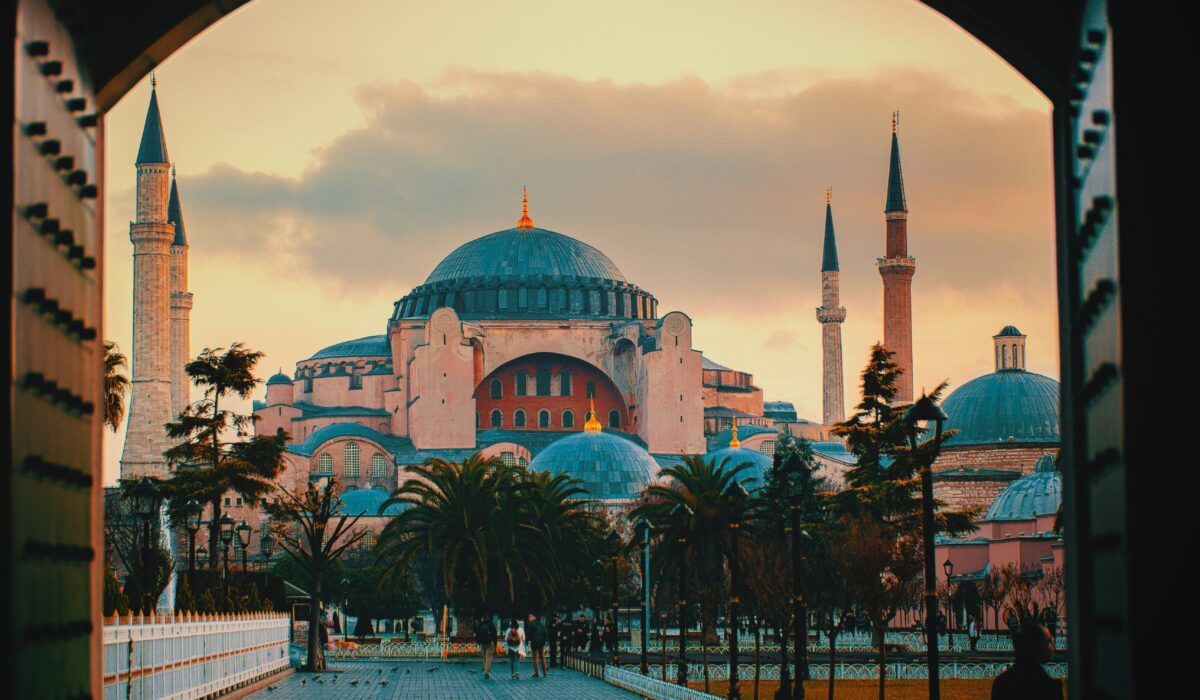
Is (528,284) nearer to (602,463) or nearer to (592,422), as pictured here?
(592,422)

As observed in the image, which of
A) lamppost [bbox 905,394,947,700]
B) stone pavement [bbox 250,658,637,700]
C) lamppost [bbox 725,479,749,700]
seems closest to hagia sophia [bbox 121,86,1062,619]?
stone pavement [bbox 250,658,637,700]

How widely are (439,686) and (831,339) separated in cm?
6231

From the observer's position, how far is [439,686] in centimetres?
2261

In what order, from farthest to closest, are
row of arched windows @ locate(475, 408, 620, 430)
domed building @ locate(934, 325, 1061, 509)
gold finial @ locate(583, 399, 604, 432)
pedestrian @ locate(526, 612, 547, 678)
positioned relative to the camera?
row of arched windows @ locate(475, 408, 620, 430) < gold finial @ locate(583, 399, 604, 432) < domed building @ locate(934, 325, 1061, 509) < pedestrian @ locate(526, 612, 547, 678)

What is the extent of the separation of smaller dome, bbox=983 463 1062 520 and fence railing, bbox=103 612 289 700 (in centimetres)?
3501

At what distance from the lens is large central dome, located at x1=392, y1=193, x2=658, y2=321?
8494 cm

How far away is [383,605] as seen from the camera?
185ft

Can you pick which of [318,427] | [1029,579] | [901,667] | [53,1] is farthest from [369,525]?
[53,1]

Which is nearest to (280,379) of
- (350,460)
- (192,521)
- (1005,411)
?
(350,460)

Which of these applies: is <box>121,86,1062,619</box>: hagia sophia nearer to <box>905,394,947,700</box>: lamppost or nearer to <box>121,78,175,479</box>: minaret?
<box>121,78,175,479</box>: minaret

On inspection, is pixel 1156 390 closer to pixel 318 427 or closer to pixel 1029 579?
pixel 1029 579

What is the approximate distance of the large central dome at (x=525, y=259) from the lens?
283 ft

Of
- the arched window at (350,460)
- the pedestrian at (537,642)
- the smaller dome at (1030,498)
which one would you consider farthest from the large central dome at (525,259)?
the pedestrian at (537,642)

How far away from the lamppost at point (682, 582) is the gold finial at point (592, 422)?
1579 inches
